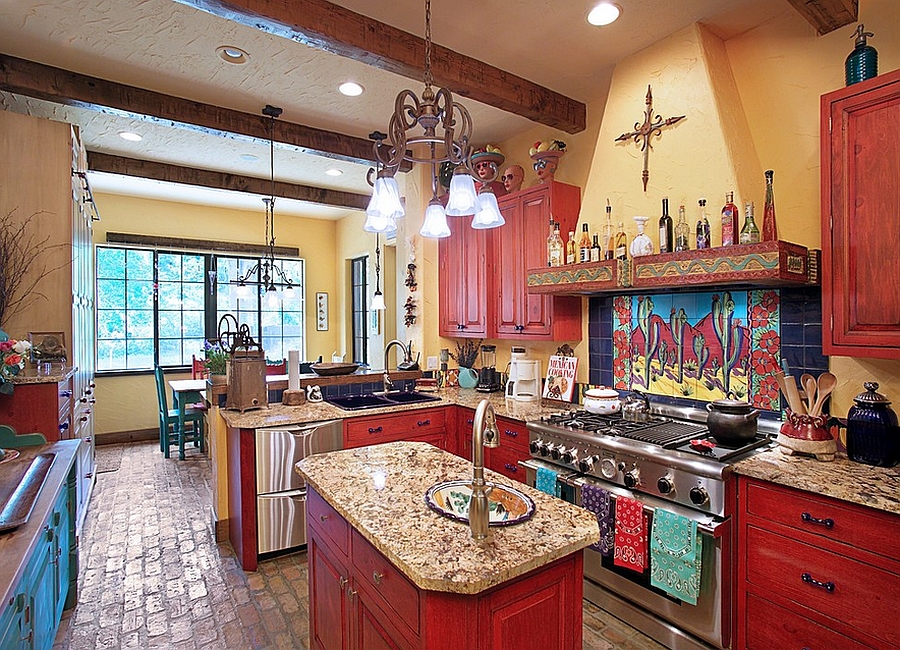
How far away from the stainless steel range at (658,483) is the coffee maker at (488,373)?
1172 millimetres

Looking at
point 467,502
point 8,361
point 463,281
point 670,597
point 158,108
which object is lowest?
point 670,597

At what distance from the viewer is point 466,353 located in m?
4.47

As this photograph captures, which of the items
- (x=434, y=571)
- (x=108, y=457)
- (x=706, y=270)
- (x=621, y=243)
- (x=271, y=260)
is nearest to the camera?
(x=434, y=571)

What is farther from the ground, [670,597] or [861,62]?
[861,62]

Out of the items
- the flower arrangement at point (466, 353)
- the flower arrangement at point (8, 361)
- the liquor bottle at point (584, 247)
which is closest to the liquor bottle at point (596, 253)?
the liquor bottle at point (584, 247)

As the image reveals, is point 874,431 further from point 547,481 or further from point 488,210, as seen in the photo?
point 488,210

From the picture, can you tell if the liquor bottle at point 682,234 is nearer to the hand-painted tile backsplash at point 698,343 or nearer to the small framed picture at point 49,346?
the hand-painted tile backsplash at point 698,343

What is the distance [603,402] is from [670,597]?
3.56ft

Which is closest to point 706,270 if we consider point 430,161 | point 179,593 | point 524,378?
point 430,161

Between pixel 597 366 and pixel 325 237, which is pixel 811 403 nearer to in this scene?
pixel 597 366

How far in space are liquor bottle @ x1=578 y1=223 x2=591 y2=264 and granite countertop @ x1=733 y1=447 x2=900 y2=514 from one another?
1386 mm

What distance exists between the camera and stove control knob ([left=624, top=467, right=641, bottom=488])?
93.0 inches

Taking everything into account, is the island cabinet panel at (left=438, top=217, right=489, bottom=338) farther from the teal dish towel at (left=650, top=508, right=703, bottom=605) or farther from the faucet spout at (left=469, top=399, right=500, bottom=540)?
the faucet spout at (left=469, top=399, right=500, bottom=540)

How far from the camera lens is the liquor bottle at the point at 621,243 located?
2.81 metres
